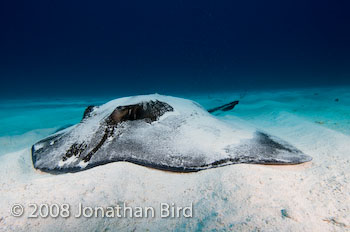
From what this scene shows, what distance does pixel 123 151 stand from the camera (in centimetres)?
180

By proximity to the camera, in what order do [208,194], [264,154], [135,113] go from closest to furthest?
1. [208,194]
2. [264,154]
3. [135,113]

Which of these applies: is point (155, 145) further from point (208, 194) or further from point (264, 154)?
point (264, 154)

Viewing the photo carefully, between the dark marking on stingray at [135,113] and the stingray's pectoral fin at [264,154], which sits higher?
the dark marking on stingray at [135,113]

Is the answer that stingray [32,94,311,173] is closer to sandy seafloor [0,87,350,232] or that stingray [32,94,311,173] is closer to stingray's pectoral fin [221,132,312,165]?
stingray's pectoral fin [221,132,312,165]

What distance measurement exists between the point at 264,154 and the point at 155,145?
1.09 m

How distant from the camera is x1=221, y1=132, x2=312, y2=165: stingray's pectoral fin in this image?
165 cm

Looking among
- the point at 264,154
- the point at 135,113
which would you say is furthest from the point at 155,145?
the point at 264,154

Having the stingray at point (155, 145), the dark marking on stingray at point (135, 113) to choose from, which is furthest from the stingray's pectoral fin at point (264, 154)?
the dark marking on stingray at point (135, 113)

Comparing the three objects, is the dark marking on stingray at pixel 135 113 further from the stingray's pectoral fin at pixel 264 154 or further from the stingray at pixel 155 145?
the stingray's pectoral fin at pixel 264 154

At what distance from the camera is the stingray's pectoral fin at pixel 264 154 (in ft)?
5.40

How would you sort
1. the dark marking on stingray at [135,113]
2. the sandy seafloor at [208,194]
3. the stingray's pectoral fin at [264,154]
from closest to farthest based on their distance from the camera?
the sandy seafloor at [208,194], the stingray's pectoral fin at [264,154], the dark marking on stingray at [135,113]

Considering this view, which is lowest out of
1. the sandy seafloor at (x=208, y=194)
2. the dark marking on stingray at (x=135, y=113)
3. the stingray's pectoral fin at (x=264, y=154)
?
the sandy seafloor at (x=208, y=194)

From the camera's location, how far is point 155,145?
1825mm

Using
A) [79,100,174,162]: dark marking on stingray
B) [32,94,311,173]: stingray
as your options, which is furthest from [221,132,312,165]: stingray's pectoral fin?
[79,100,174,162]: dark marking on stingray
